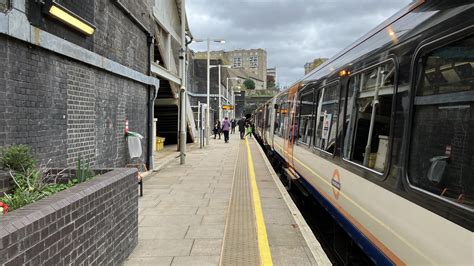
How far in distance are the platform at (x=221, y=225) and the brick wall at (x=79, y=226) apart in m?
0.56

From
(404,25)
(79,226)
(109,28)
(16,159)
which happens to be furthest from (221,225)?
(109,28)

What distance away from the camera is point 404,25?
388 centimetres

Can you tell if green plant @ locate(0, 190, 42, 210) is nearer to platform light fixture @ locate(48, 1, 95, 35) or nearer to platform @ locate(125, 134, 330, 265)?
platform @ locate(125, 134, 330, 265)

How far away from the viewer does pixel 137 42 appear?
39.3 feet

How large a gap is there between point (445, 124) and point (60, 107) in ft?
19.7

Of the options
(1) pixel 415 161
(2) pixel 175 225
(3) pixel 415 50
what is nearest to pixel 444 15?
(3) pixel 415 50

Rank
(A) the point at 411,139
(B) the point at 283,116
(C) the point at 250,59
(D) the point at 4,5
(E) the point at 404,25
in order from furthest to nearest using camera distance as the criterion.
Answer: (C) the point at 250,59 < (B) the point at 283,116 < (D) the point at 4,5 < (E) the point at 404,25 < (A) the point at 411,139

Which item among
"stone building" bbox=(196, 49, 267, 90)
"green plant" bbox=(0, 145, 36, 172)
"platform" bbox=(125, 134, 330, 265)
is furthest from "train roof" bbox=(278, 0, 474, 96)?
"stone building" bbox=(196, 49, 267, 90)

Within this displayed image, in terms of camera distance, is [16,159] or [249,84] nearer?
[16,159]

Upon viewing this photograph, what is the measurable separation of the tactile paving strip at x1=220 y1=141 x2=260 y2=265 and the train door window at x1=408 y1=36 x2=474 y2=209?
2.31 meters

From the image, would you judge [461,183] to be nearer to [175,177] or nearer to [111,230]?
[111,230]

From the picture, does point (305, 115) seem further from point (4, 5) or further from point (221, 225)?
point (4, 5)

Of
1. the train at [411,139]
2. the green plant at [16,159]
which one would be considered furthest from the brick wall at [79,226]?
the train at [411,139]

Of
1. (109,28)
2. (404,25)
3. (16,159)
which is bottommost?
(16,159)
